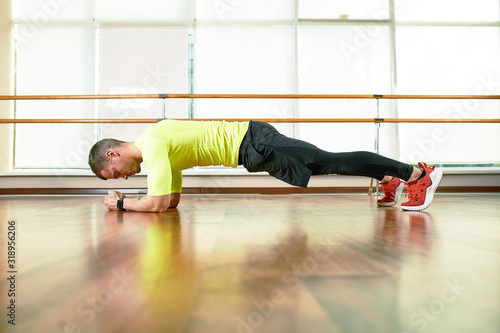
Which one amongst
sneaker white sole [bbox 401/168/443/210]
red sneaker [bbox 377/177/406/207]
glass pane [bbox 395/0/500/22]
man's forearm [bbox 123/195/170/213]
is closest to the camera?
man's forearm [bbox 123/195/170/213]

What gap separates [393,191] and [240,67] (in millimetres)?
2438

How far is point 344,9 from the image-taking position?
3.73 meters

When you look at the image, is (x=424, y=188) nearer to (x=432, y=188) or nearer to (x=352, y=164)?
(x=432, y=188)

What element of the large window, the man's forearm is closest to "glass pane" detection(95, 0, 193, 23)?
the large window

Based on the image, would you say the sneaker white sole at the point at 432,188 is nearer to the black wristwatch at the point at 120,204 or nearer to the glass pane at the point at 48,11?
the black wristwatch at the point at 120,204

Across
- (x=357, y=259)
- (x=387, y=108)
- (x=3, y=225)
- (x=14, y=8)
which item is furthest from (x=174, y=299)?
(x=14, y=8)

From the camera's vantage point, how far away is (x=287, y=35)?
3.67 metres

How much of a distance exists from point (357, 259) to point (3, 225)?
1.01 meters

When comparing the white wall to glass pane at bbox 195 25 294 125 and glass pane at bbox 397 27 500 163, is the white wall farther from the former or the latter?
glass pane at bbox 397 27 500 163

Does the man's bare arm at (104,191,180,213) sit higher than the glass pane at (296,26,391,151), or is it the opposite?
the glass pane at (296,26,391,151)

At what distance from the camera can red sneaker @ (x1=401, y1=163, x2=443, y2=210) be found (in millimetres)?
1377

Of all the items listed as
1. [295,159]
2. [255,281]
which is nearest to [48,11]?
[295,159]

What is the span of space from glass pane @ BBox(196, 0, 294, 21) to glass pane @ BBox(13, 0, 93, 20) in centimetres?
116

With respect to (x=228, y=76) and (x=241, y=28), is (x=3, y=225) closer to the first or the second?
(x=228, y=76)
